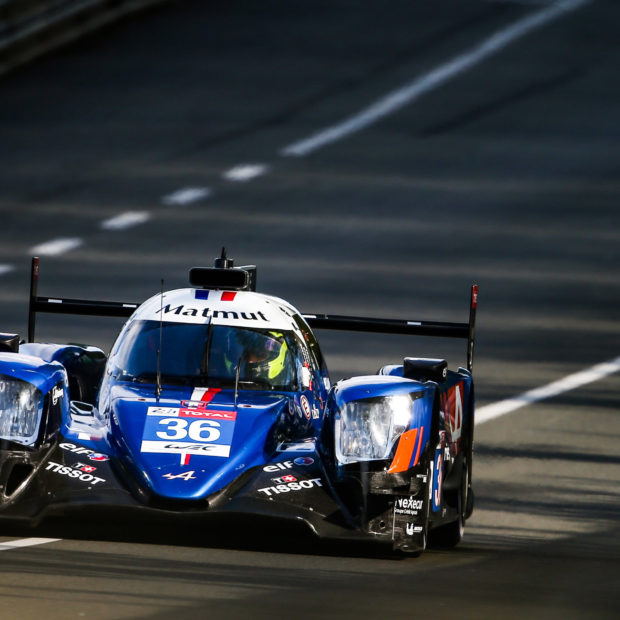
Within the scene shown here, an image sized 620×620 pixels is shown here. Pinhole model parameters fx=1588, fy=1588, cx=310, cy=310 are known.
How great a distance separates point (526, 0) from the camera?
3169cm

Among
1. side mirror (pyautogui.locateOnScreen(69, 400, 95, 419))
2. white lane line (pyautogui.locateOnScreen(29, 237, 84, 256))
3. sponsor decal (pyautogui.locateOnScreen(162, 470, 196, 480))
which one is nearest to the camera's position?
sponsor decal (pyautogui.locateOnScreen(162, 470, 196, 480))

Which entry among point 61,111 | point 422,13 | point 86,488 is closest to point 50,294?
point 61,111

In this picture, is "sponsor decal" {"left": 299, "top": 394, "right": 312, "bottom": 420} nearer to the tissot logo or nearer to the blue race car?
the blue race car

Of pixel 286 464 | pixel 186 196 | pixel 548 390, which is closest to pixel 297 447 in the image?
pixel 286 464

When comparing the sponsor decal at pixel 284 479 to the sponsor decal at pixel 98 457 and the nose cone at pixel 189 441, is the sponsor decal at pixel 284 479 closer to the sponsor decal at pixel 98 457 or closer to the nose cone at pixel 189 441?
the nose cone at pixel 189 441

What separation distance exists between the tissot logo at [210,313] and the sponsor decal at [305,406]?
62cm

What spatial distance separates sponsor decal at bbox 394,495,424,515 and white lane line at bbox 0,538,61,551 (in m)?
1.73

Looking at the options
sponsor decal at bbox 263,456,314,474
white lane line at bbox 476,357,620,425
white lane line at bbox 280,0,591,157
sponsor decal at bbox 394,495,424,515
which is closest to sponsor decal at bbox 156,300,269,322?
sponsor decal at bbox 263,456,314,474

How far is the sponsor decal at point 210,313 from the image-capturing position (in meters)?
9.52

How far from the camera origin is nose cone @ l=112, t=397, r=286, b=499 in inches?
311

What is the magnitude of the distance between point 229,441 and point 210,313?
59.1 inches

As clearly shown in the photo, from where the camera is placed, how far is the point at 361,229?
71.0 ft

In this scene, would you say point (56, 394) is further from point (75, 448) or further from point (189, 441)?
point (189, 441)

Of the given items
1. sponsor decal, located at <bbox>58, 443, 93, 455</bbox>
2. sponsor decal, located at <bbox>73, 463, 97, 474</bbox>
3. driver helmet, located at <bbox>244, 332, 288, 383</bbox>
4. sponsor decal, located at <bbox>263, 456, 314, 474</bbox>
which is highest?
driver helmet, located at <bbox>244, 332, 288, 383</bbox>
